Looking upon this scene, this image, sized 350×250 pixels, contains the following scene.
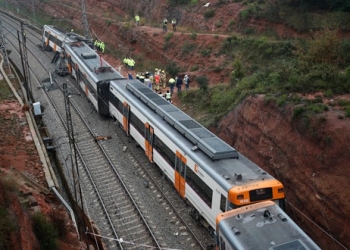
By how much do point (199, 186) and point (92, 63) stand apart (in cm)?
1894

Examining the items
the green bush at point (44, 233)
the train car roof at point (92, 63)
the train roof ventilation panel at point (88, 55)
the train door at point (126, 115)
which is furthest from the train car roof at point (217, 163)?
the train roof ventilation panel at point (88, 55)

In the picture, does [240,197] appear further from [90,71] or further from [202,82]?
[90,71]

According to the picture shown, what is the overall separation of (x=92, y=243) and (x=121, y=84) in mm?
12018

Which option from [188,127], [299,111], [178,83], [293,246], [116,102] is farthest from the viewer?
[178,83]

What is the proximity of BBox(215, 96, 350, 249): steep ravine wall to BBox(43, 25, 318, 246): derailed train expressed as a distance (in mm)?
1910

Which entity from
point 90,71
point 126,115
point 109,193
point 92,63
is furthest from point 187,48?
point 109,193

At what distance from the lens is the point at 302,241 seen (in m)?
11.0

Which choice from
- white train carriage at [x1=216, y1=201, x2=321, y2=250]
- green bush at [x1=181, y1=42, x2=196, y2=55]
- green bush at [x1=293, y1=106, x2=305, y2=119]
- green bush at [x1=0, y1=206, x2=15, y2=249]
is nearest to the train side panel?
white train carriage at [x1=216, y1=201, x2=321, y2=250]

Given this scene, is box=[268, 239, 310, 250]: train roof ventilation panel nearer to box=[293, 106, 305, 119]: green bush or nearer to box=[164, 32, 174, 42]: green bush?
box=[293, 106, 305, 119]: green bush

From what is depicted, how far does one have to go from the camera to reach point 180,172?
17.4m

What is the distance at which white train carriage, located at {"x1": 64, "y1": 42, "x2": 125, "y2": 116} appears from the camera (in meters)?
27.7

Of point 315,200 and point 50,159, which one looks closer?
point 315,200

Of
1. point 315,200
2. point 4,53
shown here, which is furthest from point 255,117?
point 4,53

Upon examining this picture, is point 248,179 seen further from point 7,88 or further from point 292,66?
point 7,88
